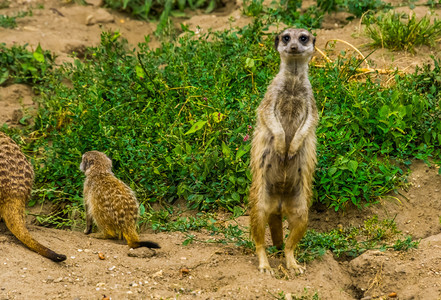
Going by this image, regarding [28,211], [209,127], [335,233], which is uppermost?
[209,127]

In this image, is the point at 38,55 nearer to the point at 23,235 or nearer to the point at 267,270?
the point at 23,235

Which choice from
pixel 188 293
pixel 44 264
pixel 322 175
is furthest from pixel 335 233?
pixel 44 264

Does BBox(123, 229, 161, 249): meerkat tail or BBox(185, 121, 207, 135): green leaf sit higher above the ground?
BBox(185, 121, 207, 135): green leaf

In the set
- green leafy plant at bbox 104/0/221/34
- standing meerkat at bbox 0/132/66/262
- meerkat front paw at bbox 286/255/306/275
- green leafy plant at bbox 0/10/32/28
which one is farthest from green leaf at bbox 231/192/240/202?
green leafy plant at bbox 0/10/32/28

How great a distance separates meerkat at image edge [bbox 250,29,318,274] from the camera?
3.99 m

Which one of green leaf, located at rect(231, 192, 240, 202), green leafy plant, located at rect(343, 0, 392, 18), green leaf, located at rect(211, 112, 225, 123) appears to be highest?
green leafy plant, located at rect(343, 0, 392, 18)

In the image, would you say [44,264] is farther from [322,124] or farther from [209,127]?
[322,124]

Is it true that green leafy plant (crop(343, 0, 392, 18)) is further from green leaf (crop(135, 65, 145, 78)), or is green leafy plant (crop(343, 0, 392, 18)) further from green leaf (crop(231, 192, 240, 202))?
green leaf (crop(231, 192, 240, 202))

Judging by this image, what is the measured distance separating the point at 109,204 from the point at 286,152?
1.36 meters

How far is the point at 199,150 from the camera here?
17.0ft

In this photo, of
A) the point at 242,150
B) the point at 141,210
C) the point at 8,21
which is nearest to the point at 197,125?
the point at 242,150

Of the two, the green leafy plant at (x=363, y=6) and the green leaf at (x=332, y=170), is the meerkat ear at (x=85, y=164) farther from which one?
the green leafy plant at (x=363, y=6)

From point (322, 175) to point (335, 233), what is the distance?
0.56 m

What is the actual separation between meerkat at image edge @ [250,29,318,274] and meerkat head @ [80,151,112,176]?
4.24 feet
